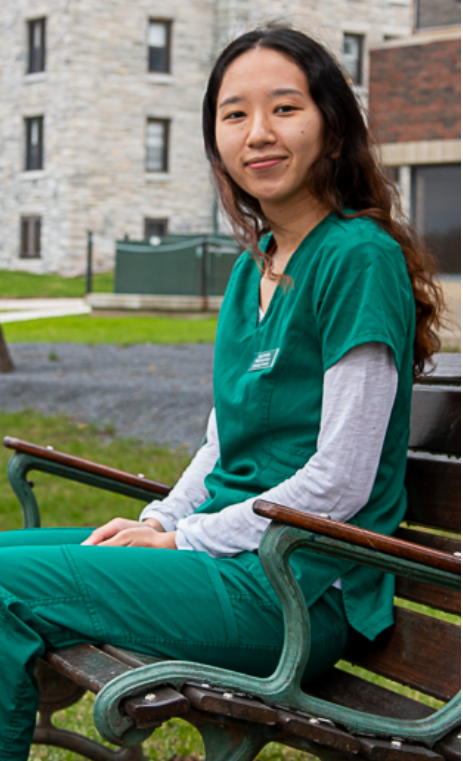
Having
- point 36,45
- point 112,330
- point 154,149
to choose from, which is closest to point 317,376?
point 112,330

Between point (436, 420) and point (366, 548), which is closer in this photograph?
point (366, 548)

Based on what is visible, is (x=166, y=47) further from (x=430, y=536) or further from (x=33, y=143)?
(x=430, y=536)

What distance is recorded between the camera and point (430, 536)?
2588mm

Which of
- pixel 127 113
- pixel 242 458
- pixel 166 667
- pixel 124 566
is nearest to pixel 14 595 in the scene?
pixel 124 566

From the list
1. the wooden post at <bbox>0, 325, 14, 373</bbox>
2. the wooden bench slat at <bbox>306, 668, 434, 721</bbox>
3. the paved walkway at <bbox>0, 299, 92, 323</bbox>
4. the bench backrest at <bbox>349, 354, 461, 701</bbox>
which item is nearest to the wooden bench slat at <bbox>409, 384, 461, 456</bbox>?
the bench backrest at <bbox>349, 354, 461, 701</bbox>

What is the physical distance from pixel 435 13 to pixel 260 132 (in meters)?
16.6

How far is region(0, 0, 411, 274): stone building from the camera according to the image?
35094 mm

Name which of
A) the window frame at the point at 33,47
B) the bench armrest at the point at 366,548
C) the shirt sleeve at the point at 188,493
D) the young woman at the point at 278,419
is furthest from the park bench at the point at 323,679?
the window frame at the point at 33,47

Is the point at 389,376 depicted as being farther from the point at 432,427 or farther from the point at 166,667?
the point at 166,667

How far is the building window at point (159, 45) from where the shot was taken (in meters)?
36.2

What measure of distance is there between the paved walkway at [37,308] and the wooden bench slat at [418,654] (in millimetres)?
18392

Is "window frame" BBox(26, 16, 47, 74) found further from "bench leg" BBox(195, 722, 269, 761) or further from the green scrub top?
"bench leg" BBox(195, 722, 269, 761)

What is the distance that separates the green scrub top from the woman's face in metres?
0.14

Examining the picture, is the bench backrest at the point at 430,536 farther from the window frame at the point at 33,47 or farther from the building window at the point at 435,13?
the window frame at the point at 33,47
